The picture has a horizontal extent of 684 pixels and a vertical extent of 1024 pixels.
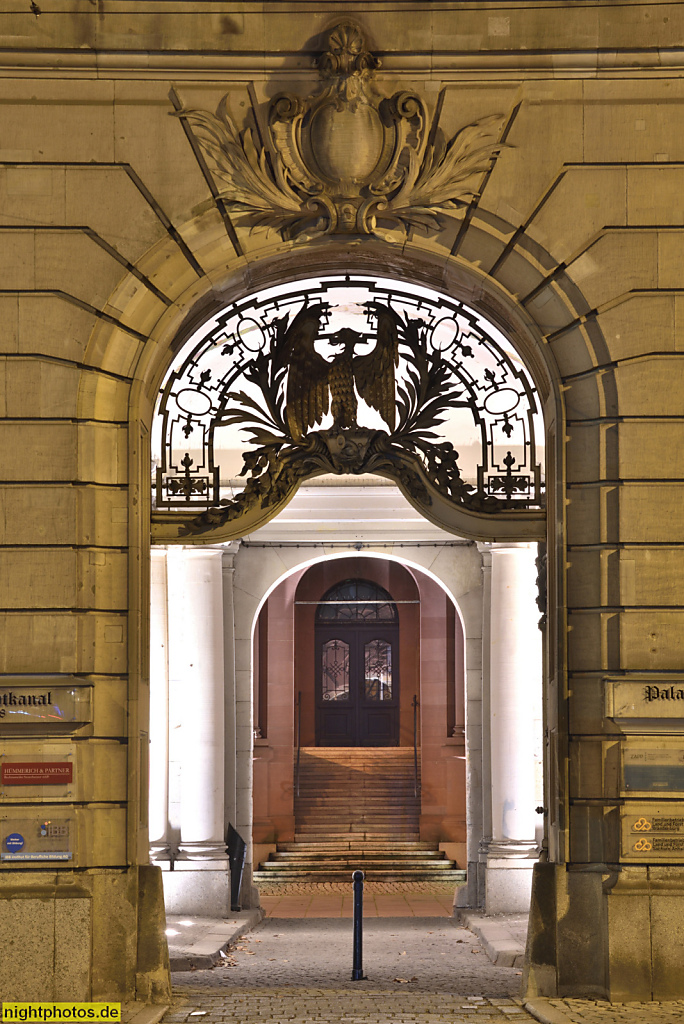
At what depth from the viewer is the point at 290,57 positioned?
878cm

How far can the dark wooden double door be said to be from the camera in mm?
28531

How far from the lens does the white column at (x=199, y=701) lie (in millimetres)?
15828

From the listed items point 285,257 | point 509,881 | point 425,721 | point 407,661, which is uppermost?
point 285,257

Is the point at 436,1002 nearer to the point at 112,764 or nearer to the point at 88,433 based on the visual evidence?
the point at 112,764

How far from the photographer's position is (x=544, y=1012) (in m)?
8.01

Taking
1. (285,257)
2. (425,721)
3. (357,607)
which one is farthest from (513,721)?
(357,607)

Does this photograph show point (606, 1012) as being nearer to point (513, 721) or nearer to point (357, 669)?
point (513, 721)

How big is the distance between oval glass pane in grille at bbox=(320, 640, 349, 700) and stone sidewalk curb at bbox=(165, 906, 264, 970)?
12.1 meters

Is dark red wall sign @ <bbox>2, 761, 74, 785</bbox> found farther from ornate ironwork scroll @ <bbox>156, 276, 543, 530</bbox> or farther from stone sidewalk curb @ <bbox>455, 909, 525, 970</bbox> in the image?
stone sidewalk curb @ <bbox>455, 909, 525, 970</bbox>

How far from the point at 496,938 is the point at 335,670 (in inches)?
620

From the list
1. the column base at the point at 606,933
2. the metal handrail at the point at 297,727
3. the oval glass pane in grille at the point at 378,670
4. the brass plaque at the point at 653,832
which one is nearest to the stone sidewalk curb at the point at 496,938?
the column base at the point at 606,933

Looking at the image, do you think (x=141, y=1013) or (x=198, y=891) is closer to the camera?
(x=141, y=1013)

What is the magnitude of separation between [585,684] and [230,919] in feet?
28.1

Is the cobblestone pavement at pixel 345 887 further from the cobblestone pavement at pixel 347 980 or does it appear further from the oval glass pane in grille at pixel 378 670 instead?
the oval glass pane in grille at pixel 378 670
